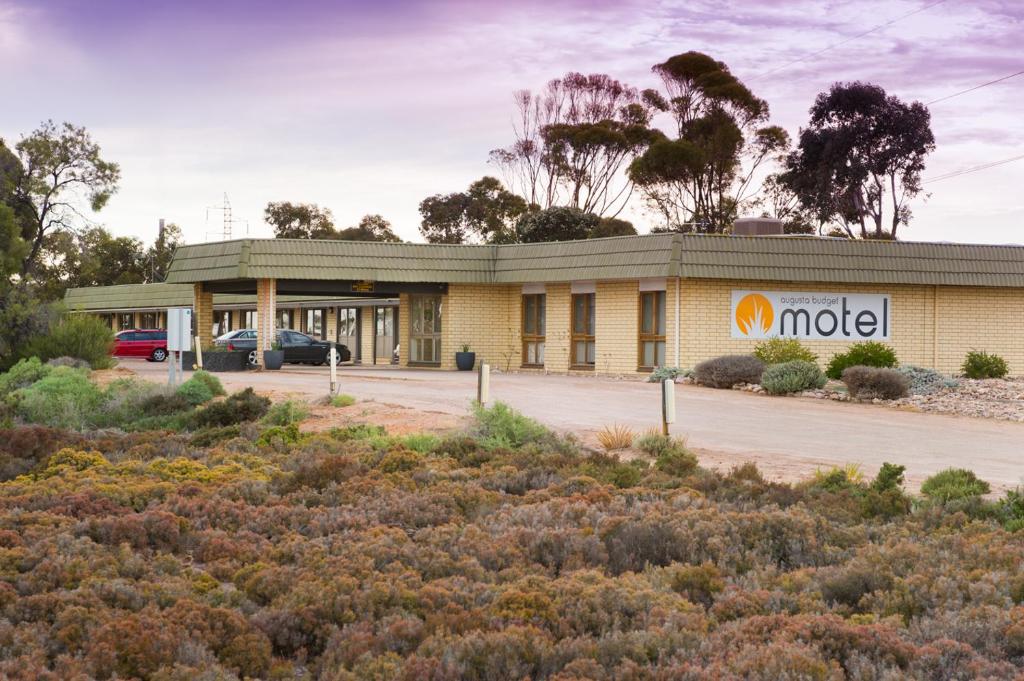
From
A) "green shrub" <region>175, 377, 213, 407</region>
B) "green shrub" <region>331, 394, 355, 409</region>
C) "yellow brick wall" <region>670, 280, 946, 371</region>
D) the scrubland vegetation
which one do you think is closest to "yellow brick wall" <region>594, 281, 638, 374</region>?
"yellow brick wall" <region>670, 280, 946, 371</region>

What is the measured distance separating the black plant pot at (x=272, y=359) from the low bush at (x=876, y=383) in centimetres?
1803

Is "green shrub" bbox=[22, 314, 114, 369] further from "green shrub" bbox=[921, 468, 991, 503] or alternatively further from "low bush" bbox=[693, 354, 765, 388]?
"green shrub" bbox=[921, 468, 991, 503]

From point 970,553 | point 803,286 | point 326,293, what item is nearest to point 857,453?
point 970,553

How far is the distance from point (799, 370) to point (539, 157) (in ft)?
137

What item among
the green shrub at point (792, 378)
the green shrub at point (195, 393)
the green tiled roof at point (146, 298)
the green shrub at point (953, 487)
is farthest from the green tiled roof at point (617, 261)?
the green shrub at point (953, 487)

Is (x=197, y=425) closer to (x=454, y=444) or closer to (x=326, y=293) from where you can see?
(x=454, y=444)

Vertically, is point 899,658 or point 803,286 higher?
point 803,286

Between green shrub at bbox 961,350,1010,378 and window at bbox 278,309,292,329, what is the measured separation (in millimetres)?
32398

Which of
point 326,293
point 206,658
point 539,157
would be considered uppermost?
point 539,157

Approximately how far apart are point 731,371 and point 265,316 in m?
15.6

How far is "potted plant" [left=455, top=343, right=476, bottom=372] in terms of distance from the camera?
37500 millimetres

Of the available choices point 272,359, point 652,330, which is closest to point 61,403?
point 272,359

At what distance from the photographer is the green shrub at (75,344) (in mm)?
30438

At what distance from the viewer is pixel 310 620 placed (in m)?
6.24
